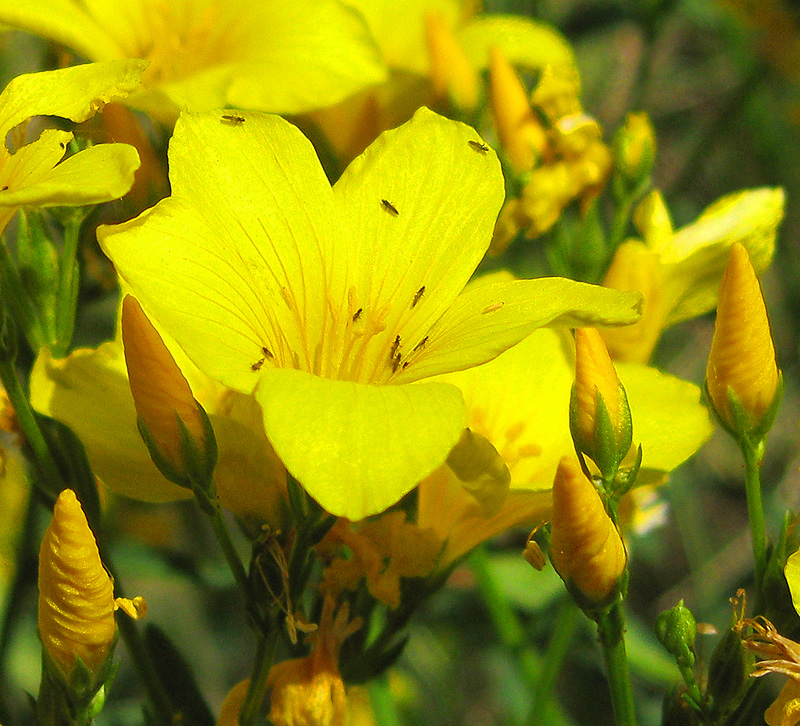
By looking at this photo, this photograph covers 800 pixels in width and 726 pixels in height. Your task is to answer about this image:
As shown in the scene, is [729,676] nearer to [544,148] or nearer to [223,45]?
[544,148]

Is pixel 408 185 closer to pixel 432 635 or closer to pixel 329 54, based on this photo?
pixel 329 54

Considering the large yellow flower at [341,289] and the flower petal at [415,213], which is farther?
the flower petal at [415,213]

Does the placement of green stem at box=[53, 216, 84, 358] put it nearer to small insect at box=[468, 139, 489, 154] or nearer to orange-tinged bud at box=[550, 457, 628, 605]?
small insect at box=[468, 139, 489, 154]

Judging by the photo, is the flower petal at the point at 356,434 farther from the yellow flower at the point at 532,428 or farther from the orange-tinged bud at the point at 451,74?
the orange-tinged bud at the point at 451,74

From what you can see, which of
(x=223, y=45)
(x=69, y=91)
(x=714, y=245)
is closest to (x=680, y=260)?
(x=714, y=245)

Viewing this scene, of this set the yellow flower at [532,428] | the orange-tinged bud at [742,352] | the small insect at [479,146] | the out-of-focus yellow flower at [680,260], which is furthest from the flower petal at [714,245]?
the small insect at [479,146]

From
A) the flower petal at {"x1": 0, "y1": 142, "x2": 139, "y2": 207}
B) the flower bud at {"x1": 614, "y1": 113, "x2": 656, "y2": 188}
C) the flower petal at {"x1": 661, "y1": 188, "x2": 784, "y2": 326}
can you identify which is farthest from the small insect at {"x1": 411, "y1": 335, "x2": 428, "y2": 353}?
the flower bud at {"x1": 614, "y1": 113, "x2": 656, "y2": 188}

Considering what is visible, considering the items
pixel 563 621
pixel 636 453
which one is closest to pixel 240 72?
pixel 636 453
